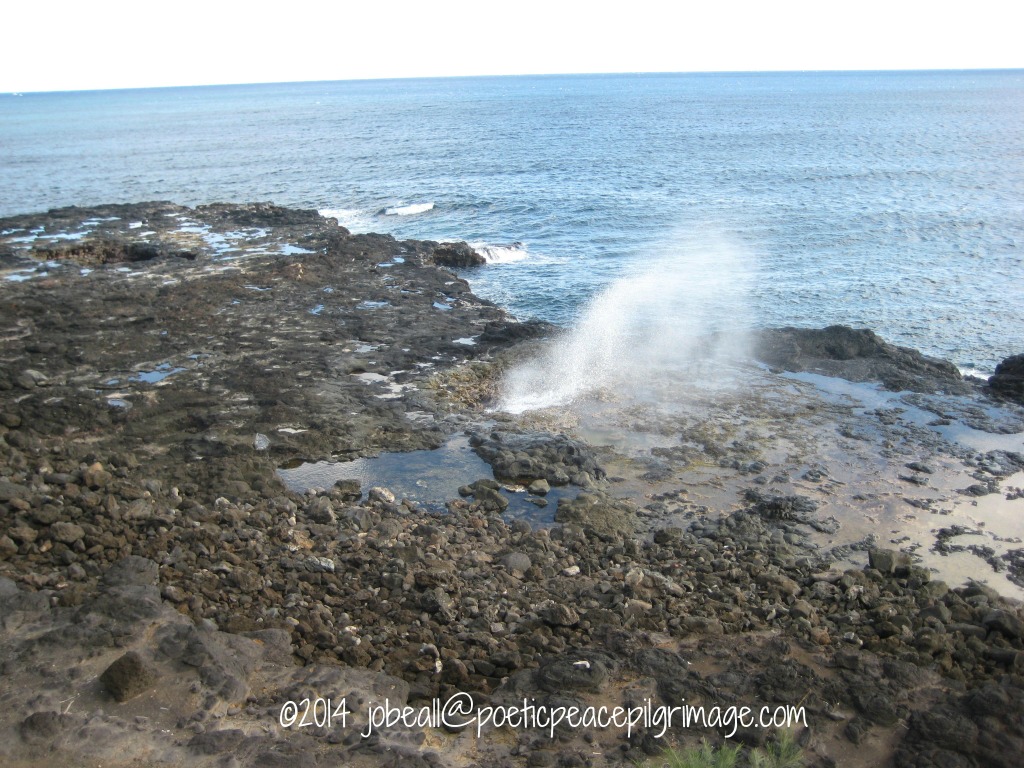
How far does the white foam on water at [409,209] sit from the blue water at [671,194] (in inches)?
13.0

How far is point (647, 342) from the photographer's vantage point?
83.6 feet

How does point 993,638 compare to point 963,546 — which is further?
point 963,546

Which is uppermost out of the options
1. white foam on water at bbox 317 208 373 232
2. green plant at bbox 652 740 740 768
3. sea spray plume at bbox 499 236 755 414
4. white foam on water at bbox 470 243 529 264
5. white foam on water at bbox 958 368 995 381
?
white foam on water at bbox 317 208 373 232

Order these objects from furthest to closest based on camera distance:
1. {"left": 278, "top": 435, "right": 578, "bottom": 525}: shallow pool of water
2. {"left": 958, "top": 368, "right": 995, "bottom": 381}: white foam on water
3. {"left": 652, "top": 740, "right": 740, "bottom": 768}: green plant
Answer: {"left": 958, "top": 368, "right": 995, "bottom": 381}: white foam on water, {"left": 278, "top": 435, "right": 578, "bottom": 525}: shallow pool of water, {"left": 652, "top": 740, "right": 740, "bottom": 768}: green plant

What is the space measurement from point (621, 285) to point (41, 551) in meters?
25.3

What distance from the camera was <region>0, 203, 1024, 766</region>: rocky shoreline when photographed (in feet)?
30.2

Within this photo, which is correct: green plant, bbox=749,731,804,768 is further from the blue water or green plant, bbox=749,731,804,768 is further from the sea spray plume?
the blue water

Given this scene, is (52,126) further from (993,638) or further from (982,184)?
(993,638)

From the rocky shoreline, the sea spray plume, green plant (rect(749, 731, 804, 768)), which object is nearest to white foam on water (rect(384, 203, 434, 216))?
the sea spray plume

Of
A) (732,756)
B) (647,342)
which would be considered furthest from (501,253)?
(732,756)

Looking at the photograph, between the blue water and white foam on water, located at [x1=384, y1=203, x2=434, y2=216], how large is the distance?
330 mm

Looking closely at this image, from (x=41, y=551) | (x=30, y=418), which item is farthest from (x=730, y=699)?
(x=30, y=418)

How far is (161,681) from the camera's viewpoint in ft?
31.3

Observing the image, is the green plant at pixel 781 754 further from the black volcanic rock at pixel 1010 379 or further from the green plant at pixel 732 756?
Result: the black volcanic rock at pixel 1010 379
